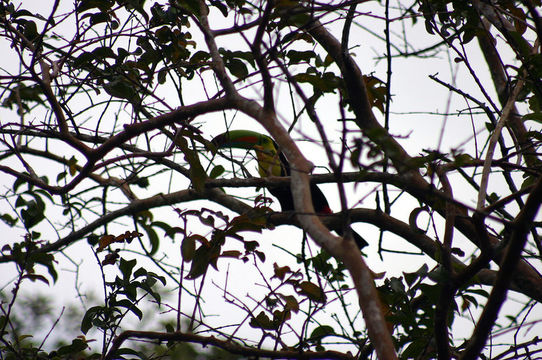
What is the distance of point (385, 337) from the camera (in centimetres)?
111

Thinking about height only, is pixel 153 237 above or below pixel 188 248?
above

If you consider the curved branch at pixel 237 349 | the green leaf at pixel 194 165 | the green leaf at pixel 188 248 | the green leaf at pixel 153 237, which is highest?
the green leaf at pixel 153 237

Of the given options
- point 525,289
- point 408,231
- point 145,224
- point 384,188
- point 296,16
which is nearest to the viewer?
point 296,16

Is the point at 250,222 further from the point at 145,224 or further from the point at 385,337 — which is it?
the point at 145,224

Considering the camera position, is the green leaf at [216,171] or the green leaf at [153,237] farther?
the green leaf at [153,237]

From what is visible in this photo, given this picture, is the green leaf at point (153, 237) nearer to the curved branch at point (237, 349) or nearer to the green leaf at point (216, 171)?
the green leaf at point (216, 171)

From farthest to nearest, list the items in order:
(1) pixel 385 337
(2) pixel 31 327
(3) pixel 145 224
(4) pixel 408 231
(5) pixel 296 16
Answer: (2) pixel 31 327 < (3) pixel 145 224 < (4) pixel 408 231 < (5) pixel 296 16 < (1) pixel 385 337

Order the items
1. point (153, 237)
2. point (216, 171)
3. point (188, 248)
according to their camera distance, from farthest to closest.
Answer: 1. point (153, 237)
2. point (216, 171)
3. point (188, 248)

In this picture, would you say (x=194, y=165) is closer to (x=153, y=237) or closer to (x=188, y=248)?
(x=188, y=248)

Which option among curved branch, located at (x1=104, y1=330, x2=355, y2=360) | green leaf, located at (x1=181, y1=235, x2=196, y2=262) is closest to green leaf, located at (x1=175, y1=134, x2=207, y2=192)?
green leaf, located at (x1=181, y1=235, x2=196, y2=262)

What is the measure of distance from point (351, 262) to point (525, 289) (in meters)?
1.48

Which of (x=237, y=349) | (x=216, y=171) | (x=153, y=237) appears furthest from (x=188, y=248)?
(x=153, y=237)

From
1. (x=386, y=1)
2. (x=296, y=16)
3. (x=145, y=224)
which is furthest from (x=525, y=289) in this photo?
(x=145, y=224)

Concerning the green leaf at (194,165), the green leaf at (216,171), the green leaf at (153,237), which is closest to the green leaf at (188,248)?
the green leaf at (194,165)
